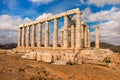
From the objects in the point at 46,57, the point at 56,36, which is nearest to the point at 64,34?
the point at 56,36

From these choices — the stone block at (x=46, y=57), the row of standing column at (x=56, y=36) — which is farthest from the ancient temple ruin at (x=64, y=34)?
the stone block at (x=46, y=57)

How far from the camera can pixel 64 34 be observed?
45.5 meters

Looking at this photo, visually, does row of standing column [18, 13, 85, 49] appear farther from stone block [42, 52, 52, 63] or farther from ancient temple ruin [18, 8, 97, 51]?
stone block [42, 52, 52, 63]

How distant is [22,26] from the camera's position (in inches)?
2504

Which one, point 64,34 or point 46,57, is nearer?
point 46,57

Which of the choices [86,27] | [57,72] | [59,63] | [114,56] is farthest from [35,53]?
[86,27]

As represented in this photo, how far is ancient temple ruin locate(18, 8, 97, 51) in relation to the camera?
40.9 m

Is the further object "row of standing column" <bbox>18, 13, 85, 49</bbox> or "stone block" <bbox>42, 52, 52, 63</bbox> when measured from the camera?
"row of standing column" <bbox>18, 13, 85, 49</bbox>

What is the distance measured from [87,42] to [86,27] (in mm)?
5551

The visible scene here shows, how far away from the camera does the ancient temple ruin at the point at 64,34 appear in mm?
40875

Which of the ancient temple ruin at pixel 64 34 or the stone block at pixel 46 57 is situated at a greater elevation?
the ancient temple ruin at pixel 64 34

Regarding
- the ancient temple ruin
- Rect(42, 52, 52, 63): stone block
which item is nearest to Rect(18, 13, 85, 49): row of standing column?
the ancient temple ruin

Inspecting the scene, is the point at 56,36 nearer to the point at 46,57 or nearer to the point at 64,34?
the point at 64,34

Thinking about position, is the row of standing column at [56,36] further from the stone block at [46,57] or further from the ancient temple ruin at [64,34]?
the stone block at [46,57]
